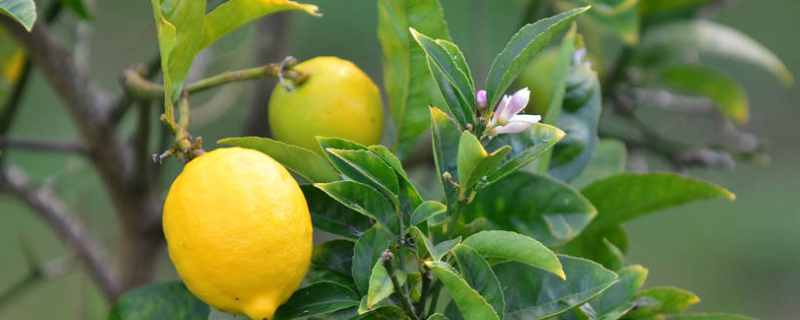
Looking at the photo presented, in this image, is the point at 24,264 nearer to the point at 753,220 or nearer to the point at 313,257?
the point at 313,257

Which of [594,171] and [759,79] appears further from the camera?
[759,79]

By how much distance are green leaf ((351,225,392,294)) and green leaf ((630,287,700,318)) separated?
0.24 metres

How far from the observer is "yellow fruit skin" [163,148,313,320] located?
461 mm

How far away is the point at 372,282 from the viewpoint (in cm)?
43

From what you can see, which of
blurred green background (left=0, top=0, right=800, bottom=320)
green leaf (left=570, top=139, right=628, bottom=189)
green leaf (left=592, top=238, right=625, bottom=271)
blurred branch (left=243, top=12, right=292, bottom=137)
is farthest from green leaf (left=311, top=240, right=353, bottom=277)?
blurred green background (left=0, top=0, right=800, bottom=320)

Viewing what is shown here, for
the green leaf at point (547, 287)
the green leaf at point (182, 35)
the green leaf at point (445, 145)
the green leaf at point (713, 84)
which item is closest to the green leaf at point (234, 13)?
the green leaf at point (182, 35)

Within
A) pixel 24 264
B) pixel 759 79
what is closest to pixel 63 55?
pixel 24 264

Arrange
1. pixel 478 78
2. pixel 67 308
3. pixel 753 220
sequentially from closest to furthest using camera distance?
1. pixel 478 78
2. pixel 67 308
3. pixel 753 220

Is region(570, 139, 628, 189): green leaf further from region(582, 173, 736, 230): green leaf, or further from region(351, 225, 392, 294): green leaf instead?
region(351, 225, 392, 294): green leaf

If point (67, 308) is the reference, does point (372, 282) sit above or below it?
above

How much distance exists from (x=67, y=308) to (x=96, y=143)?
4.36 feet

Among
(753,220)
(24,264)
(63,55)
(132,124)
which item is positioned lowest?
(24,264)

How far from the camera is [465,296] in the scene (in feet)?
1.43

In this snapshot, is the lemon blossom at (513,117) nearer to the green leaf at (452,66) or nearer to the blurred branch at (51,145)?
the green leaf at (452,66)
